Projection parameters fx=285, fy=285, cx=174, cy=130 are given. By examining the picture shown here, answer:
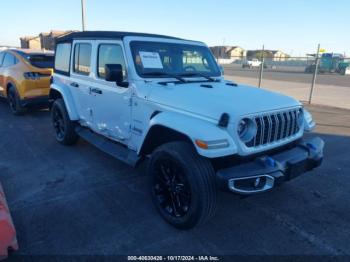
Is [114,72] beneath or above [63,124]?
above

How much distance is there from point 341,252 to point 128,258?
1.97 m

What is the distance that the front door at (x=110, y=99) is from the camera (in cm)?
368

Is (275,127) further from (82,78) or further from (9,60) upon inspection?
Result: (9,60)

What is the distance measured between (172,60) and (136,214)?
2.07 m

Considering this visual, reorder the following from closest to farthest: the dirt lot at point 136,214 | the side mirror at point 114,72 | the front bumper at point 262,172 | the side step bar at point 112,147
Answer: the front bumper at point 262,172 → the dirt lot at point 136,214 → the side mirror at point 114,72 → the side step bar at point 112,147

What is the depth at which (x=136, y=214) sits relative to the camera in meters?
3.20

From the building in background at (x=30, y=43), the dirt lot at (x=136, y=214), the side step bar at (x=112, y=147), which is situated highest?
the building in background at (x=30, y=43)

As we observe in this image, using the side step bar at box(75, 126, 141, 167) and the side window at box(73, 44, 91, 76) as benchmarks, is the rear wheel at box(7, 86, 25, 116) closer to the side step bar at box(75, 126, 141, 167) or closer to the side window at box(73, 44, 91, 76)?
the side step bar at box(75, 126, 141, 167)

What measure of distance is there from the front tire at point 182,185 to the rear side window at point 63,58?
120 inches

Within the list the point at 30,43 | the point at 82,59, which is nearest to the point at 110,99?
the point at 82,59

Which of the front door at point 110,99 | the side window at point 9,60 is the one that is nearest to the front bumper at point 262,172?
the front door at point 110,99

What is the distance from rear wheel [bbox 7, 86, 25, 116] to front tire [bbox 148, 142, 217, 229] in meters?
5.72

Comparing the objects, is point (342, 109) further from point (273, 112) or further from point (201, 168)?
point (201, 168)

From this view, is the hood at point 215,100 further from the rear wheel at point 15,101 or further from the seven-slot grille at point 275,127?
the rear wheel at point 15,101
